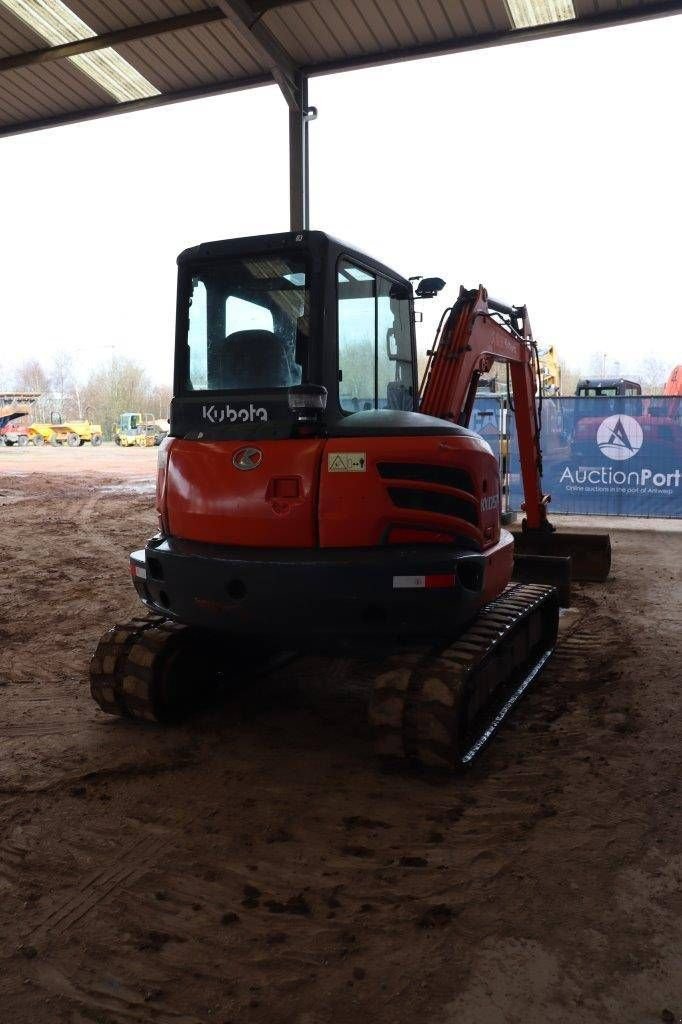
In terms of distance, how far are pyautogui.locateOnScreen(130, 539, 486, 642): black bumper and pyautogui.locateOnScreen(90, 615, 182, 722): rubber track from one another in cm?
61

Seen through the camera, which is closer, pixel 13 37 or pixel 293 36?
pixel 293 36

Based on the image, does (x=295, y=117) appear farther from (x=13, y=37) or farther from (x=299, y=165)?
(x=13, y=37)

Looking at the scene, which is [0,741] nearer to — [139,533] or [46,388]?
[139,533]

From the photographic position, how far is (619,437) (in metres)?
13.0

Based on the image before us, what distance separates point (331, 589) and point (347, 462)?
2.14 feet

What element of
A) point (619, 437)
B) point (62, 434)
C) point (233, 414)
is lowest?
point (62, 434)

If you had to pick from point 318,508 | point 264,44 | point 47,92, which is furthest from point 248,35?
point 318,508

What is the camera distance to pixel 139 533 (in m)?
12.4

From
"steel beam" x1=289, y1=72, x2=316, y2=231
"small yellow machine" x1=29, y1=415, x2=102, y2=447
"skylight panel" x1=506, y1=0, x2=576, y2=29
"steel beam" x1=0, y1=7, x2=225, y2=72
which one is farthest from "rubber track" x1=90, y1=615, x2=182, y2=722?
"small yellow machine" x1=29, y1=415, x2=102, y2=447

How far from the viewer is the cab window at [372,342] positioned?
450 centimetres

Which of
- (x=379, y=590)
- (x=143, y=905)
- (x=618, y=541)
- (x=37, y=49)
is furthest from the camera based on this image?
(x=618, y=541)

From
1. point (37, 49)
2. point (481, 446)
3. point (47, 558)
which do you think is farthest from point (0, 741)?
point (37, 49)

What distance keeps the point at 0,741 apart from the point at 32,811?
3.37 feet

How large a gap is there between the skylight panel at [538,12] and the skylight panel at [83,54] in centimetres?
476
